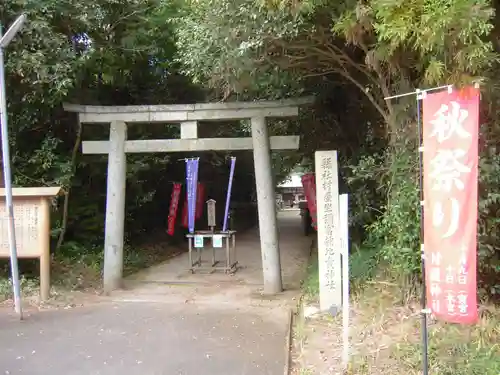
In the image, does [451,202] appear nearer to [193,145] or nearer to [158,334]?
[158,334]

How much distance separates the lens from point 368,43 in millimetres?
6559

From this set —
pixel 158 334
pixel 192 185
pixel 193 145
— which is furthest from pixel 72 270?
pixel 158 334

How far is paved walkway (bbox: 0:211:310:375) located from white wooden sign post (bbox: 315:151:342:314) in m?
0.75

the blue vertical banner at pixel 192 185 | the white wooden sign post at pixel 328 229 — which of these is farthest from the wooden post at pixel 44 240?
the white wooden sign post at pixel 328 229

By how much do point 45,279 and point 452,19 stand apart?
21.8 feet

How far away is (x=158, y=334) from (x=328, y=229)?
2620 millimetres

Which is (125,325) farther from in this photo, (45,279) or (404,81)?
(404,81)

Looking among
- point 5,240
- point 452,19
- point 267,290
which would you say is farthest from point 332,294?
point 5,240

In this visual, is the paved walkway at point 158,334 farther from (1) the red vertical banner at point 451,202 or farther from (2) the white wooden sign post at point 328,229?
(1) the red vertical banner at point 451,202

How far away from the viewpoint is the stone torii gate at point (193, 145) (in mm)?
8805

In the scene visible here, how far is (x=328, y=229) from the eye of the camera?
7.02 meters

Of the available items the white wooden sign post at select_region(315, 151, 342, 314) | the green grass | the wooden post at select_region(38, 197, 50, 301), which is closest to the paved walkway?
the wooden post at select_region(38, 197, 50, 301)

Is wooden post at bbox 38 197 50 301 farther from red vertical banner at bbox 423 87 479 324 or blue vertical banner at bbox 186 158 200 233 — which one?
red vertical banner at bbox 423 87 479 324

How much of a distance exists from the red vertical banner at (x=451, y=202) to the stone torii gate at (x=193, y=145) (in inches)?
188
